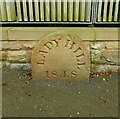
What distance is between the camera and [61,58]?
3902 mm

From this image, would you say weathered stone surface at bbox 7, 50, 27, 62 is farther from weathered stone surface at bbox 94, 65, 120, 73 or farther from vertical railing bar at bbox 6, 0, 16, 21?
weathered stone surface at bbox 94, 65, 120, 73

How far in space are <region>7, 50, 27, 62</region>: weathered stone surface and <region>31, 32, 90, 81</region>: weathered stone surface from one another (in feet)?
1.18

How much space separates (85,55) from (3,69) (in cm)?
131

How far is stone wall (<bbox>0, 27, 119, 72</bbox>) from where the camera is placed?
159 inches

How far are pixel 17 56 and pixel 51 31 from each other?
66 centimetres

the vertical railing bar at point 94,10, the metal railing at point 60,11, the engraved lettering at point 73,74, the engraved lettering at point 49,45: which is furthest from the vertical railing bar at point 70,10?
the engraved lettering at point 73,74

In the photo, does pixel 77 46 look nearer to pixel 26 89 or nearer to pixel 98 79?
pixel 98 79

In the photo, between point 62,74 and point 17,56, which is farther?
point 17,56

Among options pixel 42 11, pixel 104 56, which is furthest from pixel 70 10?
pixel 104 56

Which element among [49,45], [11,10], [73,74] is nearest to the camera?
[49,45]

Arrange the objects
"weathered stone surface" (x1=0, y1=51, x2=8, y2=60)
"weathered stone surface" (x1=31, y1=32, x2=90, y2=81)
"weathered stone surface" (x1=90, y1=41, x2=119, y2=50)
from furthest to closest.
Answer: "weathered stone surface" (x1=0, y1=51, x2=8, y2=60) < "weathered stone surface" (x1=90, y1=41, x2=119, y2=50) < "weathered stone surface" (x1=31, y1=32, x2=90, y2=81)

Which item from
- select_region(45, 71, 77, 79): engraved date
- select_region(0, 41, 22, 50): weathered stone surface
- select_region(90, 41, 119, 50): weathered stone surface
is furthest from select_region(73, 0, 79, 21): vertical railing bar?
select_region(0, 41, 22, 50): weathered stone surface

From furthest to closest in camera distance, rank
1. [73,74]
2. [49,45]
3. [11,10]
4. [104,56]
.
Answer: [104,56]
[11,10]
[73,74]
[49,45]

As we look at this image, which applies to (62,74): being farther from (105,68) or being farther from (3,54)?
(3,54)
